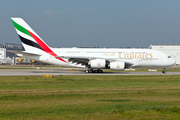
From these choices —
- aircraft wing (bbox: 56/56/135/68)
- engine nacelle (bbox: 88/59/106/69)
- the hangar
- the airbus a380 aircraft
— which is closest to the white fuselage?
the airbus a380 aircraft

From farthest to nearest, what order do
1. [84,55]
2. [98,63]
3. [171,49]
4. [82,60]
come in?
[171,49], [84,55], [82,60], [98,63]

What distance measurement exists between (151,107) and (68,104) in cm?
395

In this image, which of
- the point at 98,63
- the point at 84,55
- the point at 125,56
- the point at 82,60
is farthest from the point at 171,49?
the point at 82,60

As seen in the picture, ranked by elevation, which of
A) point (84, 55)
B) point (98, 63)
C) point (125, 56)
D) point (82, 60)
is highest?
point (84, 55)

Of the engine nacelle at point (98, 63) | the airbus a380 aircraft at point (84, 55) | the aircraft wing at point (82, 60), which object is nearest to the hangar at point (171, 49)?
the airbus a380 aircraft at point (84, 55)

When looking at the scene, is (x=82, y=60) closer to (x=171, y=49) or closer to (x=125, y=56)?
(x=125, y=56)

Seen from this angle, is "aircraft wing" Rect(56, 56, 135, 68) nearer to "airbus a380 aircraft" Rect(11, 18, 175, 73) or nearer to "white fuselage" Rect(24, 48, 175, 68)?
"airbus a380 aircraft" Rect(11, 18, 175, 73)

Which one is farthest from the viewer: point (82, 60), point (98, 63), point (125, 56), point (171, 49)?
point (171, 49)

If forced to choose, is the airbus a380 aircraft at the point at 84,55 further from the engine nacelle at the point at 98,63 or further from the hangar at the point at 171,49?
the hangar at the point at 171,49

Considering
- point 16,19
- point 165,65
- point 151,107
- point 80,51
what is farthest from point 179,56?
point 151,107

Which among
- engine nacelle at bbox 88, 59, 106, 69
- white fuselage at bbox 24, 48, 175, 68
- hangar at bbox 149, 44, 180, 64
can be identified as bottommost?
engine nacelle at bbox 88, 59, 106, 69

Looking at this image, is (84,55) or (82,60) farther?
(84,55)

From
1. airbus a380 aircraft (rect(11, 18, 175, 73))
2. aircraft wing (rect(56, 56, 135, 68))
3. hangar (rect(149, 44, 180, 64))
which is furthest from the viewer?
hangar (rect(149, 44, 180, 64))

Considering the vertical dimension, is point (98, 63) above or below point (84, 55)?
below
